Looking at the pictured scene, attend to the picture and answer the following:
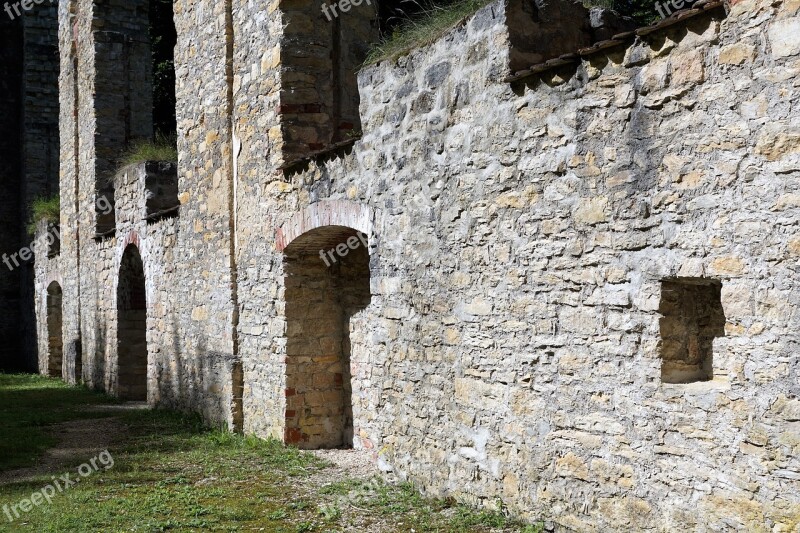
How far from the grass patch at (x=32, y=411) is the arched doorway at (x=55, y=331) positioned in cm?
47

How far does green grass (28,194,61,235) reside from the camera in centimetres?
1708

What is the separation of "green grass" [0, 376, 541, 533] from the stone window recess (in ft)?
4.24

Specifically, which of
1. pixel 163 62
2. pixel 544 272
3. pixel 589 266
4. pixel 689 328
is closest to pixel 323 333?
pixel 544 272

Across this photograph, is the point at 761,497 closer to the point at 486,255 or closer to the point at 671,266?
the point at 671,266

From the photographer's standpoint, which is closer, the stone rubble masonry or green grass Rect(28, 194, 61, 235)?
the stone rubble masonry

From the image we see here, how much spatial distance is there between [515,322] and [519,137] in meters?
1.07

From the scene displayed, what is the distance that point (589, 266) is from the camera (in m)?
4.20

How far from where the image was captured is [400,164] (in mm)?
5746

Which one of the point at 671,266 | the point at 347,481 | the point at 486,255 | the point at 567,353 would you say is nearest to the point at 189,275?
the point at 347,481
